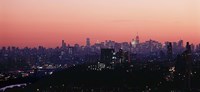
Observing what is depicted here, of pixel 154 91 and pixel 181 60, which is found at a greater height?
pixel 181 60

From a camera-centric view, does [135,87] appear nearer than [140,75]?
Yes

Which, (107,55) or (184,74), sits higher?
(107,55)

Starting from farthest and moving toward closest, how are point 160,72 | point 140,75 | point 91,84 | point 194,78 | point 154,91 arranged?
point 160,72 → point 140,75 → point 194,78 → point 91,84 → point 154,91

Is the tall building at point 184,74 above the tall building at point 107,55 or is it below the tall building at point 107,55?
below

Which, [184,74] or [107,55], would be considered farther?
[107,55]

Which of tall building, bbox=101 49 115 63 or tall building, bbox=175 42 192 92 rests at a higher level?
tall building, bbox=101 49 115 63

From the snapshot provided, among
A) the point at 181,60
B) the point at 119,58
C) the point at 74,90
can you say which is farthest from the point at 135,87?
the point at 119,58

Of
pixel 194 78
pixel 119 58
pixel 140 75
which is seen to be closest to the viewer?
pixel 194 78

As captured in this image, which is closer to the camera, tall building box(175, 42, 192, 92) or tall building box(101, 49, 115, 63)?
tall building box(175, 42, 192, 92)

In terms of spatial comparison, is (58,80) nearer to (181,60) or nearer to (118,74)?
(118,74)

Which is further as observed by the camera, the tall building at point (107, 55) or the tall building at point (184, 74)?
the tall building at point (107, 55)
